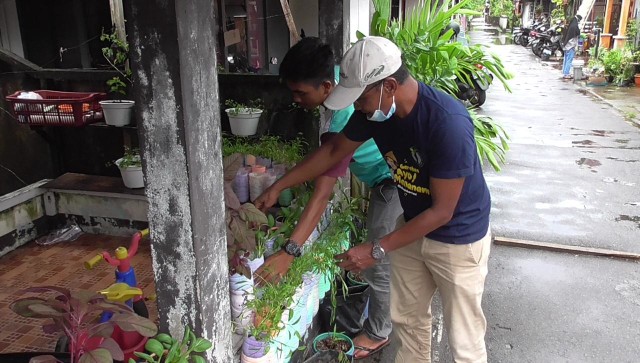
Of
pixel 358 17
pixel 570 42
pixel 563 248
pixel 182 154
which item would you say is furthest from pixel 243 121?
pixel 570 42

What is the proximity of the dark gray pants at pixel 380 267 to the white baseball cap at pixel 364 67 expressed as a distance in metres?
1.05

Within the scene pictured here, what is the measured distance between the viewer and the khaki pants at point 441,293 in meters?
2.43

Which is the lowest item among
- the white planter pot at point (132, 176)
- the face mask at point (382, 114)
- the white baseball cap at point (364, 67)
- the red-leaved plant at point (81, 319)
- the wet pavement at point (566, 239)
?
the wet pavement at point (566, 239)

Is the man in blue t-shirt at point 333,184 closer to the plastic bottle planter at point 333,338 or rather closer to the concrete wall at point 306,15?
the plastic bottle planter at point 333,338

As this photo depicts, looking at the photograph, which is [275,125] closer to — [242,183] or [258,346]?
[242,183]

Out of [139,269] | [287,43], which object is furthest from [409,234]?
[287,43]

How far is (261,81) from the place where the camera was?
171 inches

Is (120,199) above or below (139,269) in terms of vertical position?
above

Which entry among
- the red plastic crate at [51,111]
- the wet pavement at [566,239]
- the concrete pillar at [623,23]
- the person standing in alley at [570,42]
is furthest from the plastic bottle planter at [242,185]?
the concrete pillar at [623,23]

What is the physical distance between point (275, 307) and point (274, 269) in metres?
0.20

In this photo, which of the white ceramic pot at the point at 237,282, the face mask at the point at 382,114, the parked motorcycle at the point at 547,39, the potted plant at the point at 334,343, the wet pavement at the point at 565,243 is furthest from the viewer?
the parked motorcycle at the point at 547,39

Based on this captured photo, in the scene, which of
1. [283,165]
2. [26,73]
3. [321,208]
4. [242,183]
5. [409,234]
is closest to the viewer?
[409,234]

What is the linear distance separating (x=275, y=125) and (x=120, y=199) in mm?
1519

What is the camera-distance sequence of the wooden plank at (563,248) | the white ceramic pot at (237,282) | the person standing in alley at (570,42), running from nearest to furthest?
the white ceramic pot at (237,282), the wooden plank at (563,248), the person standing in alley at (570,42)
